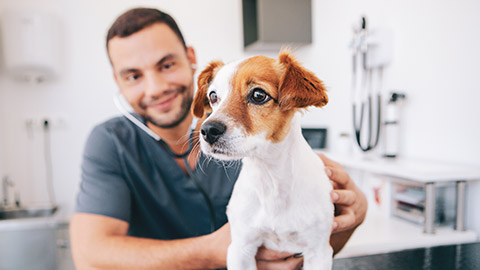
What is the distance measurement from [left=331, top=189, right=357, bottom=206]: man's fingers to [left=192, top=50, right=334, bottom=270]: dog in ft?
0.10

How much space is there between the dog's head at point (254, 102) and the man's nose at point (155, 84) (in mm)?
368

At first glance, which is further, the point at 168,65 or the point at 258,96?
the point at 168,65

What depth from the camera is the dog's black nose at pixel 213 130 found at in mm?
491

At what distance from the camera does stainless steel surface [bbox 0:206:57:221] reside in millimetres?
2094

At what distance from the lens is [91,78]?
2365 millimetres

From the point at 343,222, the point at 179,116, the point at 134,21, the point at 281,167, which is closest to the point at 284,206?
the point at 281,167

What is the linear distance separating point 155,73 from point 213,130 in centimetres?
51

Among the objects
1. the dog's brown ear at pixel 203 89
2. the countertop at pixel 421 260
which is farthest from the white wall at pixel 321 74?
the countertop at pixel 421 260

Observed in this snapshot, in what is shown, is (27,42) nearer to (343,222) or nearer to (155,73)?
(155,73)

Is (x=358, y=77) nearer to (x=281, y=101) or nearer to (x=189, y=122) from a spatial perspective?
(x=189, y=122)

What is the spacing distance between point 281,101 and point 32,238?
6.31 feet

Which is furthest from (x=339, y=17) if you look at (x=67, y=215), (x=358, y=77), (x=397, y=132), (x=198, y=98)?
(x=67, y=215)

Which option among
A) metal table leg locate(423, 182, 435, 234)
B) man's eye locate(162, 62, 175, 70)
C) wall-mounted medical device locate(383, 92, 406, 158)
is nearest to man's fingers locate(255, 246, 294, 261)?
man's eye locate(162, 62, 175, 70)

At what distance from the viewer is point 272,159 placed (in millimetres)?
559
